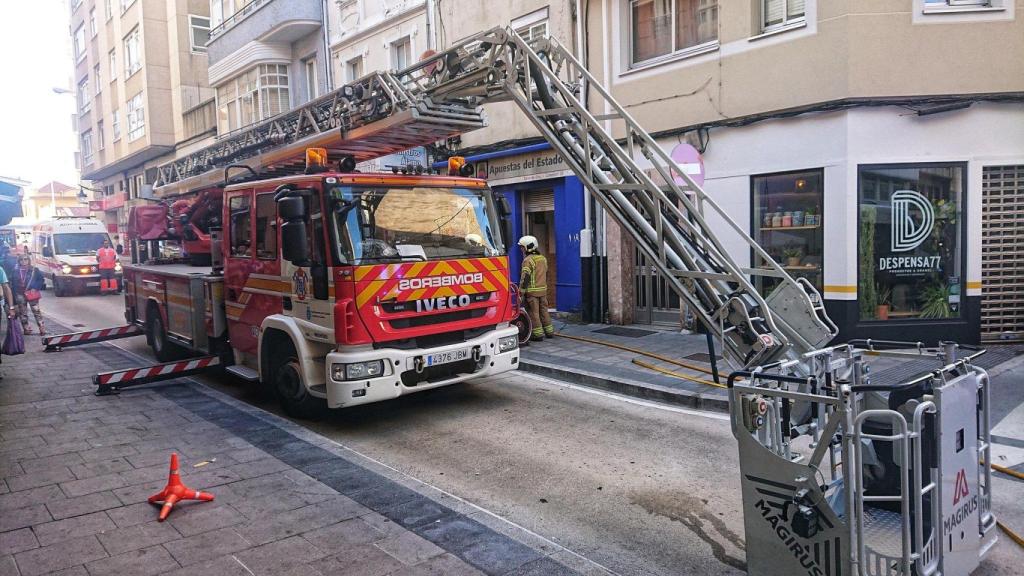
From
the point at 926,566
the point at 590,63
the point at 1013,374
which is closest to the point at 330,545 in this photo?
the point at 926,566

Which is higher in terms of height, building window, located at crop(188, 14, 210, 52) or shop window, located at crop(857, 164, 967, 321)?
building window, located at crop(188, 14, 210, 52)

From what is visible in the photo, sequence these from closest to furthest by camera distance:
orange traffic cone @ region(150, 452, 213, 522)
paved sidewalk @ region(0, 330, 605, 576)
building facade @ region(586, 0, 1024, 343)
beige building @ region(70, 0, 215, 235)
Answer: paved sidewalk @ region(0, 330, 605, 576) < orange traffic cone @ region(150, 452, 213, 522) < building facade @ region(586, 0, 1024, 343) < beige building @ region(70, 0, 215, 235)

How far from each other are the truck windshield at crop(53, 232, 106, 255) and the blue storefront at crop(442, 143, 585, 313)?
51.1 feet

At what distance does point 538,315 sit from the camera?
11.8 metres

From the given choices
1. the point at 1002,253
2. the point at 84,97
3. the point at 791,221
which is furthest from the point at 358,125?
the point at 84,97

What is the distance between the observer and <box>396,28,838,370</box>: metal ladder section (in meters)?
5.13

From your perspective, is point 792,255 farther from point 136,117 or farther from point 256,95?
point 136,117

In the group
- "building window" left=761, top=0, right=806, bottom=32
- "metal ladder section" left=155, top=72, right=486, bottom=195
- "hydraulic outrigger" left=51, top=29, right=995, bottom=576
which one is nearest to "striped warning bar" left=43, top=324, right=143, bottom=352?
"metal ladder section" left=155, top=72, right=486, bottom=195

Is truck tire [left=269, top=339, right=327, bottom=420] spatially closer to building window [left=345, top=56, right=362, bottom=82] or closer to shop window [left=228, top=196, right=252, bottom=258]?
shop window [left=228, top=196, right=252, bottom=258]

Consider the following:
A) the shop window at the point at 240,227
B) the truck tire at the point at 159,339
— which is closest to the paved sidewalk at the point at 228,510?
the shop window at the point at 240,227

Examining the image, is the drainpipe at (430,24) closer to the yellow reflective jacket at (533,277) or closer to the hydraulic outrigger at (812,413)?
the yellow reflective jacket at (533,277)

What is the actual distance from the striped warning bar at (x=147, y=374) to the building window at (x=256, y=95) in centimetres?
1392

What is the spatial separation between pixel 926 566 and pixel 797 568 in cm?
59

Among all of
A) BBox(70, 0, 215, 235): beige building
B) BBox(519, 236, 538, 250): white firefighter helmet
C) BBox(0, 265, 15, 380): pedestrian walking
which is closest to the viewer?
BBox(0, 265, 15, 380): pedestrian walking
